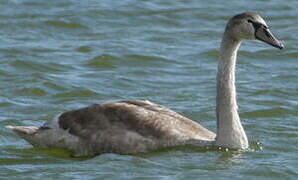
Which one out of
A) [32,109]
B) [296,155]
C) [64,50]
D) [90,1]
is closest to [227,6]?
[90,1]

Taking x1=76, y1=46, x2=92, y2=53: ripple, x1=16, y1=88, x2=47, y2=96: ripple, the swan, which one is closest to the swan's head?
the swan

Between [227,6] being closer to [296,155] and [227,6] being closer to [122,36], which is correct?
[122,36]

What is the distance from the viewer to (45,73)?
17422 mm

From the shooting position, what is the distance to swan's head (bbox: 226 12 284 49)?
40.5 ft

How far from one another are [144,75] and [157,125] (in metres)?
5.08

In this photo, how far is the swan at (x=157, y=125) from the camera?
1245 centimetres

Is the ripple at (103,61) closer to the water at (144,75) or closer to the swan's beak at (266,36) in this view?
the water at (144,75)

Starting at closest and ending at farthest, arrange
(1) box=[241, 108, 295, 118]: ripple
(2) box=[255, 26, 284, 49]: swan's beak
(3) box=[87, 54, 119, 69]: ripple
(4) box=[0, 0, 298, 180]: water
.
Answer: (4) box=[0, 0, 298, 180]: water, (2) box=[255, 26, 284, 49]: swan's beak, (1) box=[241, 108, 295, 118]: ripple, (3) box=[87, 54, 119, 69]: ripple

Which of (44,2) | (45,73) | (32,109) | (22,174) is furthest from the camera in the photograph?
(44,2)

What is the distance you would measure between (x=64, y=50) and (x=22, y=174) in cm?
730

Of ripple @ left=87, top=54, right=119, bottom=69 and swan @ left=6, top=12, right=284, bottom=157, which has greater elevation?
swan @ left=6, top=12, right=284, bottom=157

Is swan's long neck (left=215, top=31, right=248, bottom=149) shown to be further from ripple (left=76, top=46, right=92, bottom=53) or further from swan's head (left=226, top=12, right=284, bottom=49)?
ripple (left=76, top=46, right=92, bottom=53)

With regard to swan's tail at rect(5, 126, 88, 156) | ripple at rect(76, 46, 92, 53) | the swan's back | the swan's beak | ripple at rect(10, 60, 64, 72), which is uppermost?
the swan's beak

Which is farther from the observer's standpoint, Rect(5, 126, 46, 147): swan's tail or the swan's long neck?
Rect(5, 126, 46, 147): swan's tail
